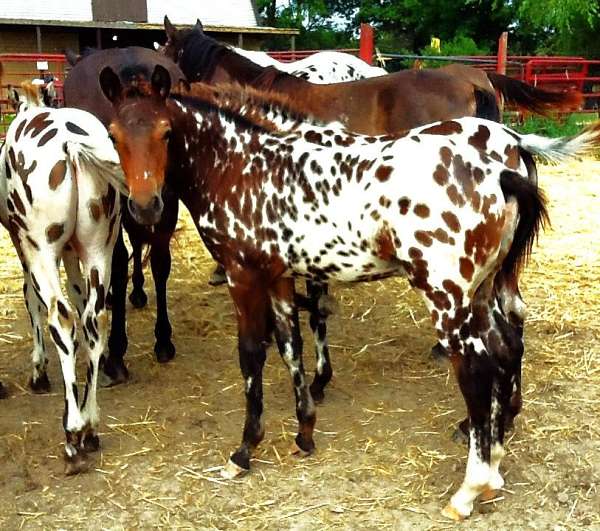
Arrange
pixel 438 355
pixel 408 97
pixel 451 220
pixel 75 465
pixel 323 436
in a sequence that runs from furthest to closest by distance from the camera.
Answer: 1. pixel 408 97
2. pixel 438 355
3. pixel 323 436
4. pixel 75 465
5. pixel 451 220

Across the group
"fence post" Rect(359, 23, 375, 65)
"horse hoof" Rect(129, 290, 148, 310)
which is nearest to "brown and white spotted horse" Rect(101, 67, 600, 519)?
"horse hoof" Rect(129, 290, 148, 310)

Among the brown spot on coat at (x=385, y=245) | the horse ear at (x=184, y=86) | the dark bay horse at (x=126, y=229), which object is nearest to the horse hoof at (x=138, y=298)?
the dark bay horse at (x=126, y=229)

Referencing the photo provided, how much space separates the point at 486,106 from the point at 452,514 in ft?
9.57

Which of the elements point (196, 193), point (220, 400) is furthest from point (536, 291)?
point (196, 193)

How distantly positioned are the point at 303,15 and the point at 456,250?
32.9 meters

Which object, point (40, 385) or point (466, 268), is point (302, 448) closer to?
point (466, 268)

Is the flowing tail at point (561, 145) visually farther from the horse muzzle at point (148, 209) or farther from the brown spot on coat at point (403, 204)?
the horse muzzle at point (148, 209)

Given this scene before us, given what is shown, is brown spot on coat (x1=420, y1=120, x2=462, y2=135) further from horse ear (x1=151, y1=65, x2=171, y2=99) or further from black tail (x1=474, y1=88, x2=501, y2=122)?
black tail (x1=474, y1=88, x2=501, y2=122)

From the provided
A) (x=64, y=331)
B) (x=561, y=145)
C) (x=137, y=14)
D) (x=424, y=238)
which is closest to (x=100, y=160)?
(x=64, y=331)

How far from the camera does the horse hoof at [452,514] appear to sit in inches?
111

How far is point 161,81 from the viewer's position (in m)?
2.89

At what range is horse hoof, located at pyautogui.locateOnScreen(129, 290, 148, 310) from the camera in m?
5.32

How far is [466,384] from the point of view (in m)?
2.76

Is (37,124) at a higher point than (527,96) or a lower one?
lower
